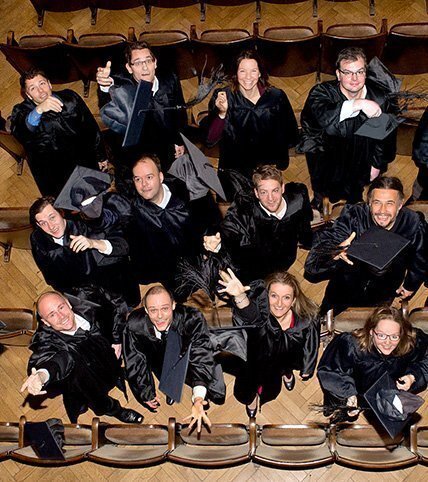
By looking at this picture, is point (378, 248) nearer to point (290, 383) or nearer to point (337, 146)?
point (337, 146)

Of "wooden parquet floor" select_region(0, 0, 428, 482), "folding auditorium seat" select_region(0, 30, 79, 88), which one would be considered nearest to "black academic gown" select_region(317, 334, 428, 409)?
"wooden parquet floor" select_region(0, 0, 428, 482)

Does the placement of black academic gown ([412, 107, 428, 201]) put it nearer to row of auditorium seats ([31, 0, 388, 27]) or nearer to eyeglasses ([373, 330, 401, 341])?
eyeglasses ([373, 330, 401, 341])

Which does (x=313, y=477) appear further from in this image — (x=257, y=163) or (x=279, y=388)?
(x=257, y=163)

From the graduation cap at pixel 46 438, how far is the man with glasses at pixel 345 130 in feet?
7.22

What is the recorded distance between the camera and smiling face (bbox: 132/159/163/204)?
412 centimetres

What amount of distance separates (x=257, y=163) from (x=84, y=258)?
1330mm

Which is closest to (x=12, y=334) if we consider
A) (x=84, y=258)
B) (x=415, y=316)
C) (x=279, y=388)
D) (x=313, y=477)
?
(x=84, y=258)

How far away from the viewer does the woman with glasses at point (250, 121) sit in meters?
4.39

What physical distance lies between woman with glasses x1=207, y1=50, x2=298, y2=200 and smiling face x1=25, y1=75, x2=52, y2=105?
1005 mm

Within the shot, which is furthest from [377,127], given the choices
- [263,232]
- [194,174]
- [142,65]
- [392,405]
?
[392,405]

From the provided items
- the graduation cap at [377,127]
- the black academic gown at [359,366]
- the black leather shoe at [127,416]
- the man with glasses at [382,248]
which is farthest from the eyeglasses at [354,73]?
the black leather shoe at [127,416]

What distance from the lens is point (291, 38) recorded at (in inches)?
208

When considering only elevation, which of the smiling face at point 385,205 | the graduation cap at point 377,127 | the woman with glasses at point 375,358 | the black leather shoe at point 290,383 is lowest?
the black leather shoe at point 290,383

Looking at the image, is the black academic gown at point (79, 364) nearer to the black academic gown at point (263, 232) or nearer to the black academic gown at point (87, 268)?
the black academic gown at point (87, 268)
